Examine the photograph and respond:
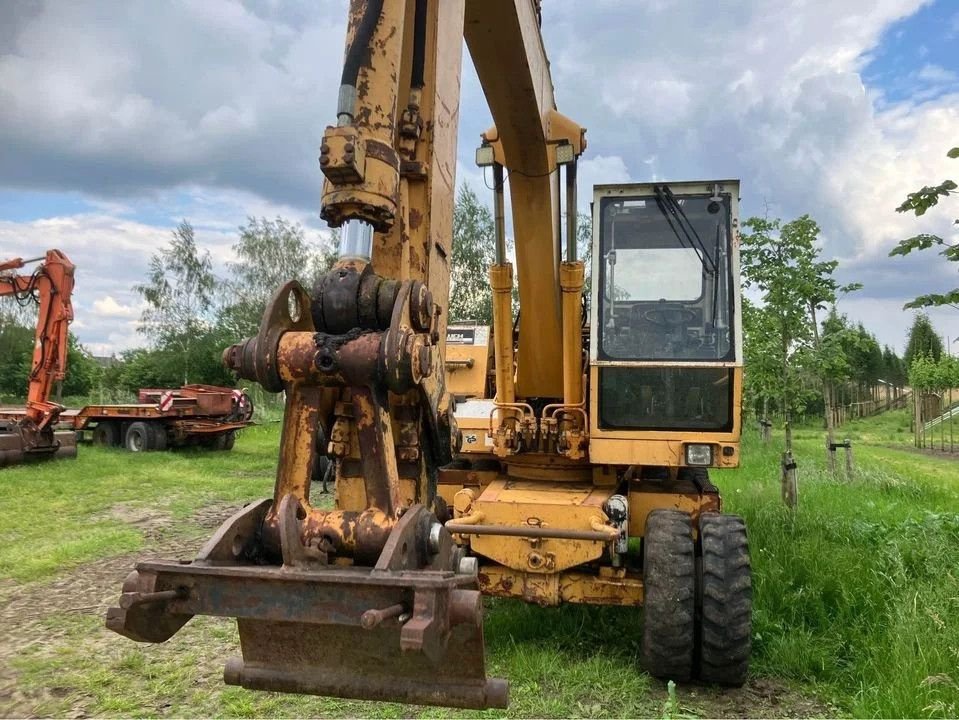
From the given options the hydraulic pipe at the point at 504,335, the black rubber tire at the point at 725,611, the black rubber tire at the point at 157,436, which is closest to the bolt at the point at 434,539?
the black rubber tire at the point at 725,611

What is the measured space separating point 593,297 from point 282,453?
10.7 feet

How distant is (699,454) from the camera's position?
4.79 meters

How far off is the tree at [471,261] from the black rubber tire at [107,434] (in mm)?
11860

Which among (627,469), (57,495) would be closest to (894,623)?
(627,469)

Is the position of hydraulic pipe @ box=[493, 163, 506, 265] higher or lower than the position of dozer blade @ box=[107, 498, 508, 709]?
higher

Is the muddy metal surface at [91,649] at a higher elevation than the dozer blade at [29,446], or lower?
lower

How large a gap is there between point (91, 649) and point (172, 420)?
12.5 metres

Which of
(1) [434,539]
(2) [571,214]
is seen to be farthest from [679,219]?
(1) [434,539]

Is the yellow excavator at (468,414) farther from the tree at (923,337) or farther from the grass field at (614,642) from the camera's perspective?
the tree at (923,337)

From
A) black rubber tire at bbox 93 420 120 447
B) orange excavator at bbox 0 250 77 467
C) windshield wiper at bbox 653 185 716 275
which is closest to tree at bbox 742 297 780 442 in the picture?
windshield wiper at bbox 653 185 716 275

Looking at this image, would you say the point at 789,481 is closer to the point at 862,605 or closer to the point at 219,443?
the point at 862,605

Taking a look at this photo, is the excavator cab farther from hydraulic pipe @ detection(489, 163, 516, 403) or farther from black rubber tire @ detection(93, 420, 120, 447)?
black rubber tire @ detection(93, 420, 120, 447)

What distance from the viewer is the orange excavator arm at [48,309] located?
14477 mm

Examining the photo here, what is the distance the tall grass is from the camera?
3848mm
